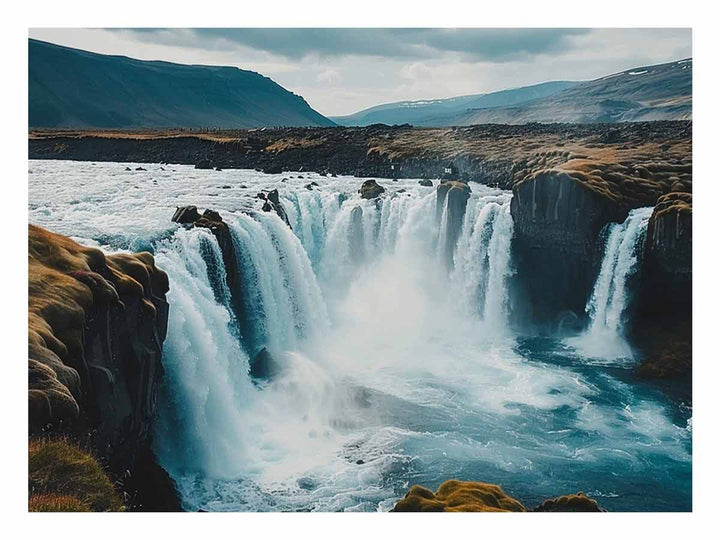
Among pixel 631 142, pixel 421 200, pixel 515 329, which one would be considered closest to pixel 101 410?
pixel 515 329

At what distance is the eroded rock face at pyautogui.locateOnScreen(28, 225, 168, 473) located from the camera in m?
14.0

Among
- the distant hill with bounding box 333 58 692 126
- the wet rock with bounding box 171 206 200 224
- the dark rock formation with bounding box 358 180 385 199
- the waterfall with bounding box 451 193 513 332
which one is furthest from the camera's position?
the distant hill with bounding box 333 58 692 126

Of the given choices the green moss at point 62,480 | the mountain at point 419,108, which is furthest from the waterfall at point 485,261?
the green moss at point 62,480

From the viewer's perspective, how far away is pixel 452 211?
40656 mm

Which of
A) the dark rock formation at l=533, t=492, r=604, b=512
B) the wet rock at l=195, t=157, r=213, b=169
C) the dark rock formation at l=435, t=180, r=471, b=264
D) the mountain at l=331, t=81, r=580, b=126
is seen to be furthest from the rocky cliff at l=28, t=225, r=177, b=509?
the wet rock at l=195, t=157, r=213, b=169

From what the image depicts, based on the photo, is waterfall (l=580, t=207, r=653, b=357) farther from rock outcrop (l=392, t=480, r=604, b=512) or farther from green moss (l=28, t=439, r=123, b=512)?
green moss (l=28, t=439, r=123, b=512)

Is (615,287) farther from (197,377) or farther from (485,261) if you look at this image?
(197,377)

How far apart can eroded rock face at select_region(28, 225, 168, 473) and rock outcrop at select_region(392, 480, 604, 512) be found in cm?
757

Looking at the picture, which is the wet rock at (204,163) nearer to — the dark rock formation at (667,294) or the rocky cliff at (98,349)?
the rocky cliff at (98,349)

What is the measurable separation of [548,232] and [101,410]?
1042 inches

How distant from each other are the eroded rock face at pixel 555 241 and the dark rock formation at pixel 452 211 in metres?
3.69

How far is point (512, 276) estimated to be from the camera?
125 ft

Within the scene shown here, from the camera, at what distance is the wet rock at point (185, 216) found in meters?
28.9
